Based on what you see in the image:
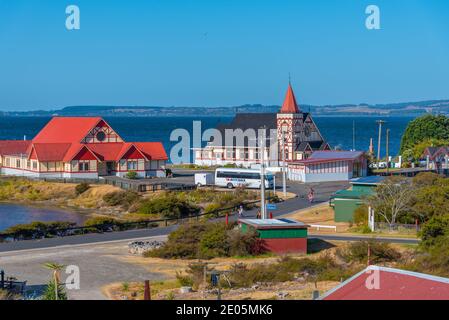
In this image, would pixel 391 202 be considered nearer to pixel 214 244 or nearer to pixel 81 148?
pixel 214 244

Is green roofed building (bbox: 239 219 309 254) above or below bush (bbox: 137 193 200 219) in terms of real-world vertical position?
above

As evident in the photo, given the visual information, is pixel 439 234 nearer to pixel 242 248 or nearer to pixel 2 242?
pixel 242 248

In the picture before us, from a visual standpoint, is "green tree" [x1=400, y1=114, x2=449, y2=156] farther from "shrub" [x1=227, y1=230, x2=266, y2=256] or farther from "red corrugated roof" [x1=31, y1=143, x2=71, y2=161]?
Answer: "shrub" [x1=227, y1=230, x2=266, y2=256]

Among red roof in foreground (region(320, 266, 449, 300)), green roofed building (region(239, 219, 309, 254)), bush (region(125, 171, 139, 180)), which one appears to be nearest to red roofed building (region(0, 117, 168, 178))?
bush (region(125, 171, 139, 180))

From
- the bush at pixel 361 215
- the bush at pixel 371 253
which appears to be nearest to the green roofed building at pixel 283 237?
the bush at pixel 371 253

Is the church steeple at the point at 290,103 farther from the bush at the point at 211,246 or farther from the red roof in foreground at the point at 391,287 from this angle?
the red roof in foreground at the point at 391,287
